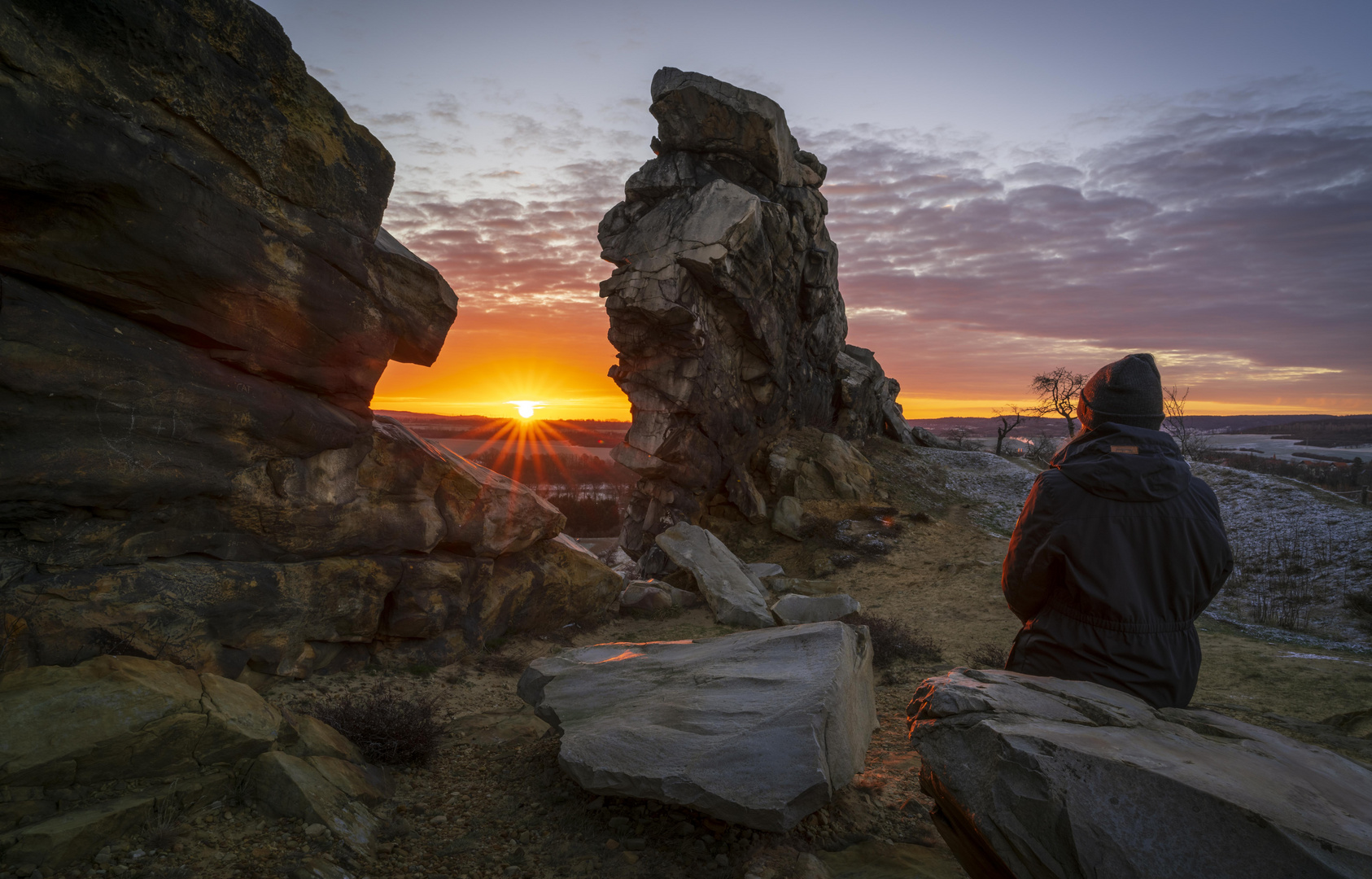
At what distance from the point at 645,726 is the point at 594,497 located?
172 ft

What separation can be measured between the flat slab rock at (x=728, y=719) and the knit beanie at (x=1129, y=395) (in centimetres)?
292

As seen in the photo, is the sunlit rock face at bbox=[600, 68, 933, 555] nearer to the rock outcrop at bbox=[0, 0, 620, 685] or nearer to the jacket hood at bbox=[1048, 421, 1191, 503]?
the rock outcrop at bbox=[0, 0, 620, 685]

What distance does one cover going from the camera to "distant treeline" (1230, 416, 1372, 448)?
75125 millimetres

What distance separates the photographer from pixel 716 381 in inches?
990

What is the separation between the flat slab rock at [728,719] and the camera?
179 inches

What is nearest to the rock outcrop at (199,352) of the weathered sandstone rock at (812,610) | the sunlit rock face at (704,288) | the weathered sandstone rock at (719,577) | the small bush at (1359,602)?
the weathered sandstone rock at (719,577)

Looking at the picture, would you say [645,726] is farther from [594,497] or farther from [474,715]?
[594,497]

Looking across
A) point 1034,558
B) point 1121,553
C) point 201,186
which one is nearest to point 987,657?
point 1034,558

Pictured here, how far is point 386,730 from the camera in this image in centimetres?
641

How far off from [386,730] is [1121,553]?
21.2 ft

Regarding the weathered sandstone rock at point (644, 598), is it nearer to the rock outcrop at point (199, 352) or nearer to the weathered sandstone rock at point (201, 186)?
the rock outcrop at point (199, 352)

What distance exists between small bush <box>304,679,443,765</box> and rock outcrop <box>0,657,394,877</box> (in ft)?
2.05

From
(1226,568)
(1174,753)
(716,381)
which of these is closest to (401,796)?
(1174,753)

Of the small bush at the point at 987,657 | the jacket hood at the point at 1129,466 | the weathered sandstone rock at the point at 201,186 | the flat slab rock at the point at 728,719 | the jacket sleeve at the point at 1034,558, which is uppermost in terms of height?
the weathered sandstone rock at the point at 201,186
